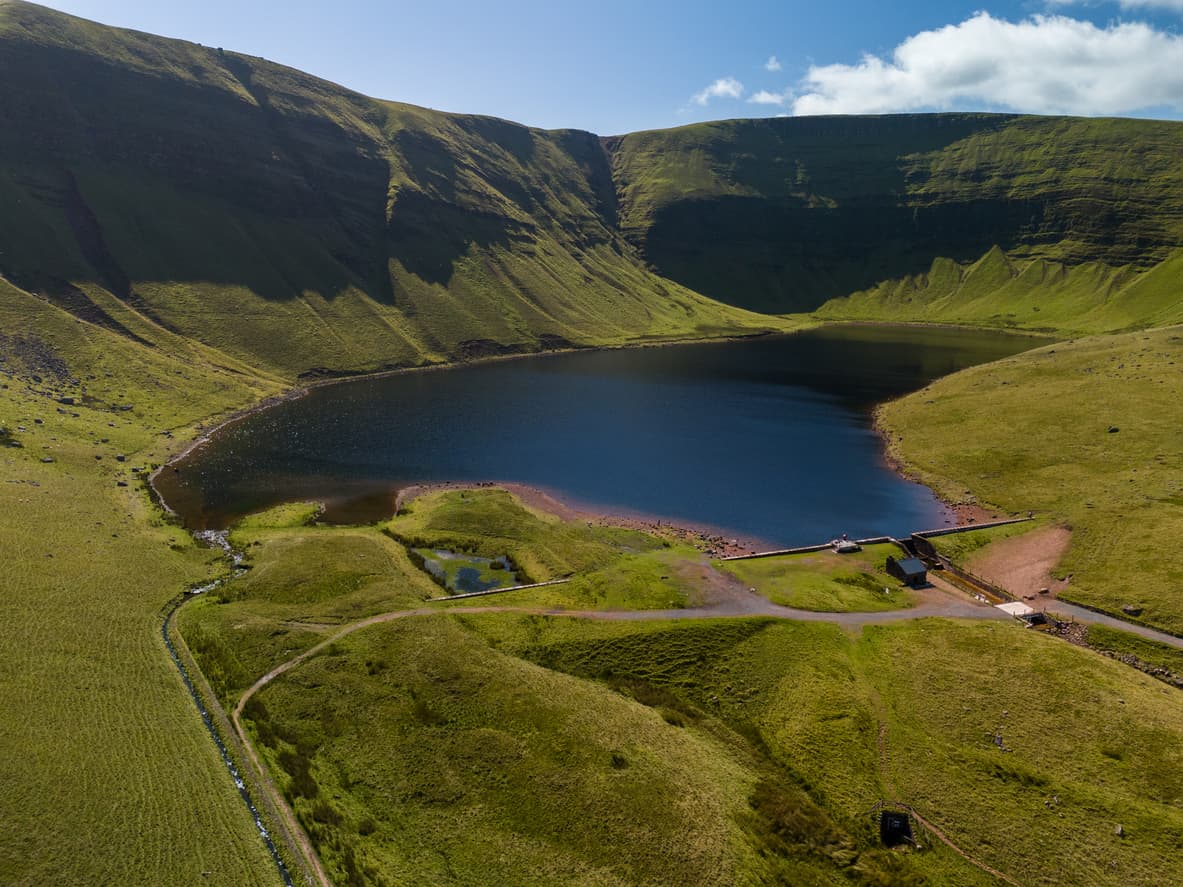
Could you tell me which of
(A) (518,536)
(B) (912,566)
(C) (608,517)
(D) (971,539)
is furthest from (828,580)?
(A) (518,536)

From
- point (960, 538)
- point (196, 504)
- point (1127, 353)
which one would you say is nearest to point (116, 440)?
point (196, 504)

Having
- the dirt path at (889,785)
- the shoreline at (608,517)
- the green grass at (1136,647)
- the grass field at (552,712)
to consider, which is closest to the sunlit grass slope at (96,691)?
the grass field at (552,712)

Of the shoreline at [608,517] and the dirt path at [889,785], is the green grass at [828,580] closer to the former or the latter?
the shoreline at [608,517]

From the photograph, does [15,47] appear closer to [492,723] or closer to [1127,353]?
[492,723]

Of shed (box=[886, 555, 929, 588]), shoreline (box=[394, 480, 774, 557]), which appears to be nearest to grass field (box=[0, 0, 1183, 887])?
shoreline (box=[394, 480, 774, 557])

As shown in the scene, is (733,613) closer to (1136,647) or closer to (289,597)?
(1136,647)

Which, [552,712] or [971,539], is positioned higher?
[971,539]

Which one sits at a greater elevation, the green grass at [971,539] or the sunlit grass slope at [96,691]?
the green grass at [971,539]

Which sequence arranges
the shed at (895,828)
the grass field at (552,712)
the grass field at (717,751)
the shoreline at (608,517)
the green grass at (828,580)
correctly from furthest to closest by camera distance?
1. the shoreline at (608,517)
2. the green grass at (828,580)
3. the shed at (895,828)
4. the grass field at (717,751)
5. the grass field at (552,712)
